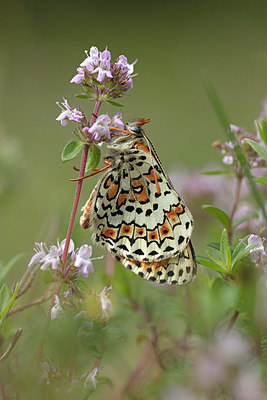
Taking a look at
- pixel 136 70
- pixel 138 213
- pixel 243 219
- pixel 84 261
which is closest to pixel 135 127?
pixel 138 213

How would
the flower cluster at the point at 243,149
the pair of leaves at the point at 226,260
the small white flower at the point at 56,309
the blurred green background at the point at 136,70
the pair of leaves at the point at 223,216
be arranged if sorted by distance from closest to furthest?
the small white flower at the point at 56,309 → the pair of leaves at the point at 226,260 → the pair of leaves at the point at 223,216 → the flower cluster at the point at 243,149 → the blurred green background at the point at 136,70

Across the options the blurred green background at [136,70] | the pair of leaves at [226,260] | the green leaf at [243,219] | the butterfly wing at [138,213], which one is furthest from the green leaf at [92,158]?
the blurred green background at [136,70]

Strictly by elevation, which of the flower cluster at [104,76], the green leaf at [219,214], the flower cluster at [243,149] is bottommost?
the green leaf at [219,214]

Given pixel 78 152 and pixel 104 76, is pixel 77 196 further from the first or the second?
pixel 104 76

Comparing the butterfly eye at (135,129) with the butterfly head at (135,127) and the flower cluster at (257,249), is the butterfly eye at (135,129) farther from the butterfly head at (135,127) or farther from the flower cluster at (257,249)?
the flower cluster at (257,249)

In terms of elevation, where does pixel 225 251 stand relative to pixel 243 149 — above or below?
below

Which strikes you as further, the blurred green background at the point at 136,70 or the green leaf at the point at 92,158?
the blurred green background at the point at 136,70

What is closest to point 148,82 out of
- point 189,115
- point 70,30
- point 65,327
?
point 189,115

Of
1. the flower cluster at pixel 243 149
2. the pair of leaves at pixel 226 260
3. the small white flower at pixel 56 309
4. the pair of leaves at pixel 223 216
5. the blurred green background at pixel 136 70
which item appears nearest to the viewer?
the small white flower at pixel 56 309
